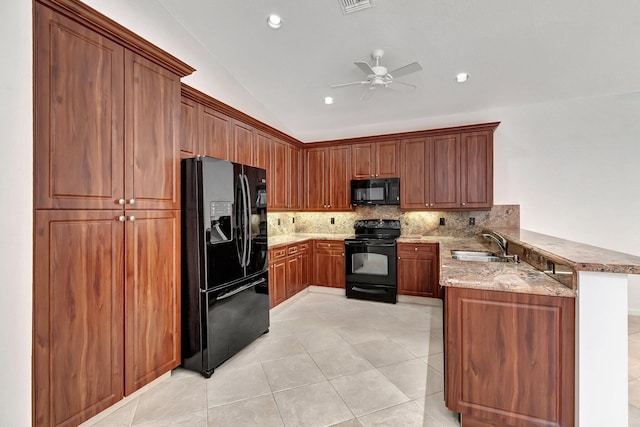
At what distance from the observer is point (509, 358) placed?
1.67 metres

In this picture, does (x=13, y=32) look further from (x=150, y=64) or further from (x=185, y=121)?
(x=185, y=121)

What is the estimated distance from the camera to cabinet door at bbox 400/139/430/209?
14.5 ft

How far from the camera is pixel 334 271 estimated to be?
4707mm

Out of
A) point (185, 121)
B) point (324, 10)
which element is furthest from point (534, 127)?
point (185, 121)

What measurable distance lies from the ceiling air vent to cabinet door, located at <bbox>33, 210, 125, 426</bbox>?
8.27ft

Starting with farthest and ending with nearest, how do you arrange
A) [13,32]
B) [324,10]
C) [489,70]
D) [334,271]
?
[334,271], [489,70], [324,10], [13,32]

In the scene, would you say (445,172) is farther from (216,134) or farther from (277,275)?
(216,134)

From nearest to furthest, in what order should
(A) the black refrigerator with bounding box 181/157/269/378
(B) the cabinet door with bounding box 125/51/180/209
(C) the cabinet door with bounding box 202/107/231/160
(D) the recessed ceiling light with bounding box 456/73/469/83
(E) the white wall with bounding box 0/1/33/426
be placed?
(E) the white wall with bounding box 0/1/33/426 → (B) the cabinet door with bounding box 125/51/180/209 → (A) the black refrigerator with bounding box 181/157/269/378 → (C) the cabinet door with bounding box 202/107/231/160 → (D) the recessed ceiling light with bounding box 456/73/469/83

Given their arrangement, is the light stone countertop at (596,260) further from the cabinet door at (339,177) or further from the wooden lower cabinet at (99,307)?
the cabinet door at (339,177)

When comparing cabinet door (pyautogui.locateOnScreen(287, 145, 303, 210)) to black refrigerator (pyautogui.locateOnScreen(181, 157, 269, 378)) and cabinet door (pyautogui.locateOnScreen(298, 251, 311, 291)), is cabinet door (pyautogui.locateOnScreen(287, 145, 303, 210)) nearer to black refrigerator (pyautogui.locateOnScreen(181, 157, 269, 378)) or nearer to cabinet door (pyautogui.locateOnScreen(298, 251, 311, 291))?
cabinet door (pyautogui.locateOnScreen(298, 251, 311, 291))

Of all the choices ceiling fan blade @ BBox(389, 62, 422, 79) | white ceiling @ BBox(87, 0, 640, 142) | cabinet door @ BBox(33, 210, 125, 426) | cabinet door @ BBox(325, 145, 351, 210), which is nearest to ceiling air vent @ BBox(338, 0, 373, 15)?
white ceiling @ BBox(87, 0, 640, 142)

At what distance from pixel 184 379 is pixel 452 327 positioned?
6.93 feet

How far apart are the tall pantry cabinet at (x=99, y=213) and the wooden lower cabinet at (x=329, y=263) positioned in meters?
2.67

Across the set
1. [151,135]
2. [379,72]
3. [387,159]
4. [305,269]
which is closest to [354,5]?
[379,72]
